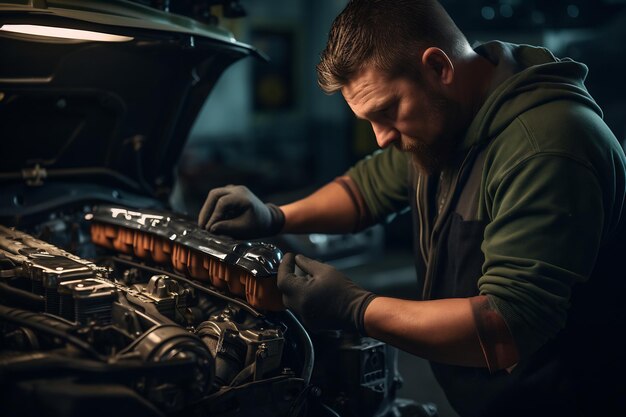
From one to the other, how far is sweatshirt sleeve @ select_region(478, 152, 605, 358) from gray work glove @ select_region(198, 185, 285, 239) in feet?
2.00

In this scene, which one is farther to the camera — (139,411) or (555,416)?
(555,416)

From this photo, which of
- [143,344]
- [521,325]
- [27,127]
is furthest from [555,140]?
[27,127]

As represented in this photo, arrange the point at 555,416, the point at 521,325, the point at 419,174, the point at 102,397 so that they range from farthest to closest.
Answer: the point at 419,174 < the point at 555,416 < the point at 521,325 < the point at 102,397

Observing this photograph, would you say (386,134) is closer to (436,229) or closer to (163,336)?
(436,229)

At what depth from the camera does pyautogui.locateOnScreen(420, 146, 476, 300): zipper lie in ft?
4.52

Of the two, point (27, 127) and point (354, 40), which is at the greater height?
point (354, 40)

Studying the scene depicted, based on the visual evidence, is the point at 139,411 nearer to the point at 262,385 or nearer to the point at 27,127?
the point at 262,385

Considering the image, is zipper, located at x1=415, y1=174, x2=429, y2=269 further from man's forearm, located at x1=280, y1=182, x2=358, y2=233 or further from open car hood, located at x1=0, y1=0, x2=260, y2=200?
open car hood, located at x1=0, y1=0, x2=260, y2=200

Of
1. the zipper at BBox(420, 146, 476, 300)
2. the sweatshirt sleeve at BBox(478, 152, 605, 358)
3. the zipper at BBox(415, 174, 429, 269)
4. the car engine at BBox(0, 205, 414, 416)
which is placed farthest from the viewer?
the zipper at BBox(415, 174, 429, 269)

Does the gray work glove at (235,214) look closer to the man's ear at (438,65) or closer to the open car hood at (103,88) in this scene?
the open car hood at (103,88)

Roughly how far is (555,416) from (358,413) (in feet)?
1.27

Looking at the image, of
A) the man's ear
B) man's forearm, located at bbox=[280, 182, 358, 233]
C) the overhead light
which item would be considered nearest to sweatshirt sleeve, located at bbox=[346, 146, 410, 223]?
man's forearm, located at bbox=[280, 182, 358, 233]

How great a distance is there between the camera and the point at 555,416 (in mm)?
1376

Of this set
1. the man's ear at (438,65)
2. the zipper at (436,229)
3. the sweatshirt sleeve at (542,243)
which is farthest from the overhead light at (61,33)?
the sweatshirt sleeve at (542,243)
